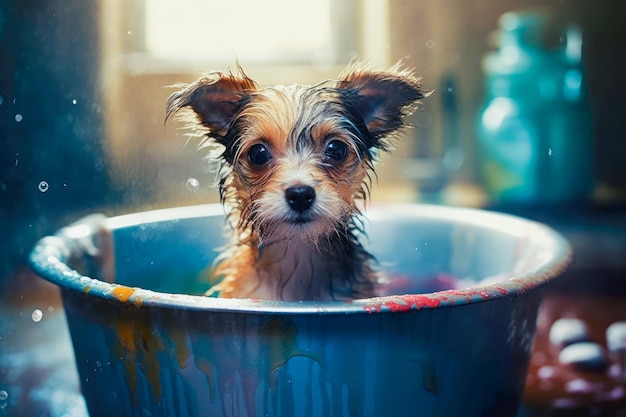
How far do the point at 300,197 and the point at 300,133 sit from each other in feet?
0.71

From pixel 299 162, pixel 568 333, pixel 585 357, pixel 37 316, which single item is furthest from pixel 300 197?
pixel 568 333

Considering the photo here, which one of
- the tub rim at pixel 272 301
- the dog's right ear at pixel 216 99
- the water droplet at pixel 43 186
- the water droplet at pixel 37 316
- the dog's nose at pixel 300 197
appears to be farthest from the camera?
the water droplet at pixel 37 316

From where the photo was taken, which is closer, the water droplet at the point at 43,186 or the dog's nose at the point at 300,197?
the dog's nose at the point at 300,197

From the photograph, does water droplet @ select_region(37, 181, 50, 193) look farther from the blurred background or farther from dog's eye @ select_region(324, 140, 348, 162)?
dog's eye @ select_region(324, 140, 348, 162)

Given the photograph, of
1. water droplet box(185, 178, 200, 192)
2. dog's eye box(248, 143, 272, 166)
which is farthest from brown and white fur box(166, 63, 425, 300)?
water droplet box(185, 178, 200, 192)

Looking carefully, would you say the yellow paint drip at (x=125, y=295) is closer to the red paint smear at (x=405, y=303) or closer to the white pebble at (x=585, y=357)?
the red paint smear at (x=405, y=303)

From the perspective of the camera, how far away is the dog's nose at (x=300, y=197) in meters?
1.51

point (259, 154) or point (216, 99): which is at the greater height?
point (216, 99)

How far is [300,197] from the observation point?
1.51 metres

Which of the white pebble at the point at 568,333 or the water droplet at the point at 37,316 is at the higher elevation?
the water droplet at the point at 37,316

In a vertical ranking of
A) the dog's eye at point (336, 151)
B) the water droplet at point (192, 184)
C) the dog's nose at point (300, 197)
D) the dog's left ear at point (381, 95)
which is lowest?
the water droplet at point (192, 184)

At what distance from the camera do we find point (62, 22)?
1790mm

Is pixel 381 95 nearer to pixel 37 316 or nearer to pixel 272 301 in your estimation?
pixel 272 301

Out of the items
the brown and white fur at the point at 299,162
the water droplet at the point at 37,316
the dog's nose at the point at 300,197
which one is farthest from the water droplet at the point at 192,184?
the dog's nose at the point at 300,197
